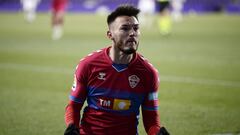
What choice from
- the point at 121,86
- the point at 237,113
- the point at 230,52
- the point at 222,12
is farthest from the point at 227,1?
the point at 121,86

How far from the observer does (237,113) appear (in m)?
9.01

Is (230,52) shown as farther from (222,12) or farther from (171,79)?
A: (222,12)

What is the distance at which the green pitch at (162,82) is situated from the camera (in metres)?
8.24

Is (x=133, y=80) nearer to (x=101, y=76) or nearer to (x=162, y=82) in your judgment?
(x=101, y=76)

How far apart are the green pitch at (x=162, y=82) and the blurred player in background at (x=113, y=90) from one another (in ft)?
6.13

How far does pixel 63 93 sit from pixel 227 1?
40.5m

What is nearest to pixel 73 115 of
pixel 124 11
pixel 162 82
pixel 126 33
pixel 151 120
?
pixel 151 120

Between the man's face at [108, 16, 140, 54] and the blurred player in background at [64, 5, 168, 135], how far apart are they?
0.6 inches

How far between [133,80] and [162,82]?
21.8 feet

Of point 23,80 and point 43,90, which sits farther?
point 23,80

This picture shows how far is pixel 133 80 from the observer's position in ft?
18.9

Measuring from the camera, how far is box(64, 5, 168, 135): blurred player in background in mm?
5730

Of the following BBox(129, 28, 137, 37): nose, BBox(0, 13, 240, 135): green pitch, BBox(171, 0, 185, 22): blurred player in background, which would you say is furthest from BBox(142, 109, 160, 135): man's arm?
BBox(171, 0, 185, 22): blurred player in background

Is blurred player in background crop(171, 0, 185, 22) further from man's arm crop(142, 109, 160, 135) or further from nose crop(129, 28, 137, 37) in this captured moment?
nose crop(129, 28, 137, 37)
